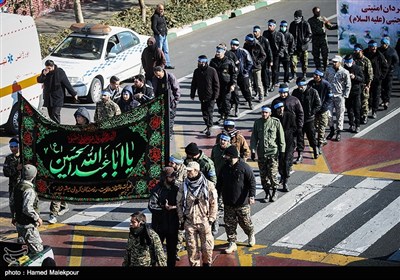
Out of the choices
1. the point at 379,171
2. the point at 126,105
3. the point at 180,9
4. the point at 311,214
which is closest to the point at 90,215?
the point at 126,105

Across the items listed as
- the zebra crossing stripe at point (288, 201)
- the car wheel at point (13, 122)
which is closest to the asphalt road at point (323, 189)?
the zebra crossing stripe at point (288, 201)

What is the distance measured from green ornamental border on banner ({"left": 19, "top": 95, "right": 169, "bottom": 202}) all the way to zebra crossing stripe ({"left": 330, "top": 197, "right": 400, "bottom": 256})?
301 centimetres

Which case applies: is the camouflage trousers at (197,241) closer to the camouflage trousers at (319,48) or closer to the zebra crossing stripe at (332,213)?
the zebra crossing stripe at (332,213)

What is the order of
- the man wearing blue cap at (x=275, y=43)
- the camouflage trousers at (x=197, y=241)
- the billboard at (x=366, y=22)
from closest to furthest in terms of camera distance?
the camouflage trousers at (x=197, y=241), the billboard at (x=366, y=22), the man wearing blue cap at (x=275, y=43)

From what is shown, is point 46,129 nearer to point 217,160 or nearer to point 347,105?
point 217,160

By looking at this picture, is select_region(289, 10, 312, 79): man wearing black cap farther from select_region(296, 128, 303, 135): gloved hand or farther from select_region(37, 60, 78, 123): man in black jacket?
select_region(37, 60, 78, 123): man in black jacket

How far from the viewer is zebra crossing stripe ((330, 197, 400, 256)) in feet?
48.3

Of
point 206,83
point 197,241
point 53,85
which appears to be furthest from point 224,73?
point 197,241

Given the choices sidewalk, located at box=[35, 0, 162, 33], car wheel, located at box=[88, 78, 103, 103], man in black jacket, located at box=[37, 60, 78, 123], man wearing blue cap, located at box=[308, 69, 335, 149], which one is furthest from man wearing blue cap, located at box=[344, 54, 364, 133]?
sidewalk, located at box=[35, 0, 162, 33]

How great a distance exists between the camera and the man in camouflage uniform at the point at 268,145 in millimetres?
16531

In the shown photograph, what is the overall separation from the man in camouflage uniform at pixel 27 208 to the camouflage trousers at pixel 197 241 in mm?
2067

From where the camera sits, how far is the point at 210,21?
106 feet

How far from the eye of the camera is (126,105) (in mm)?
18234
